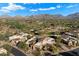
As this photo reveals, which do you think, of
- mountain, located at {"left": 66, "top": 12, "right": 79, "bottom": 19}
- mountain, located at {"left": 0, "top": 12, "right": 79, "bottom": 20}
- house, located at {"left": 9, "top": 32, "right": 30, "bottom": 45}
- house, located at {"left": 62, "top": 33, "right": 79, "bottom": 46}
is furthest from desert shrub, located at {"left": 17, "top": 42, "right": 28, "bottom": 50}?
mountain, located at {"left": 66, "top": 12, "right": 79, "bottom": 19}

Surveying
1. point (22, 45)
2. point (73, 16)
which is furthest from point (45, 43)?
point (73, 16)

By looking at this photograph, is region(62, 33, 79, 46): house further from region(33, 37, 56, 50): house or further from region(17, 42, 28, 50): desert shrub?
region(17, 42, 28, 50): desert shrub

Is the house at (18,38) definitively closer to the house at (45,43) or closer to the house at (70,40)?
the house at (45,43)

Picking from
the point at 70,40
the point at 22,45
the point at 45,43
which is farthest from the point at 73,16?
the point at 22,45

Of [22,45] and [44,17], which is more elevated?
[44,17]

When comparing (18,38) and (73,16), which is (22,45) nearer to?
(18,38)

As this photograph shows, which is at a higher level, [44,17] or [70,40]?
[44,17]

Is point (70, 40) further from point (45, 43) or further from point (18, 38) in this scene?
point (18, 38)

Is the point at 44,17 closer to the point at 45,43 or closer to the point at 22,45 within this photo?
the point at 45,43

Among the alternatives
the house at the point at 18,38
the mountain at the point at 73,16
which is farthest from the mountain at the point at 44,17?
the house at the point at 18,38

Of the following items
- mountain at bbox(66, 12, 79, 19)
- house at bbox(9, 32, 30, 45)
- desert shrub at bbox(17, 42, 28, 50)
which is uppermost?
mountain at bbox(66, 12, 79, 19)

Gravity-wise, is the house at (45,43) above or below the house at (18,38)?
below

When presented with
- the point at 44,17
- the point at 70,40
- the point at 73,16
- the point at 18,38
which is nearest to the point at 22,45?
the point at 18,38
